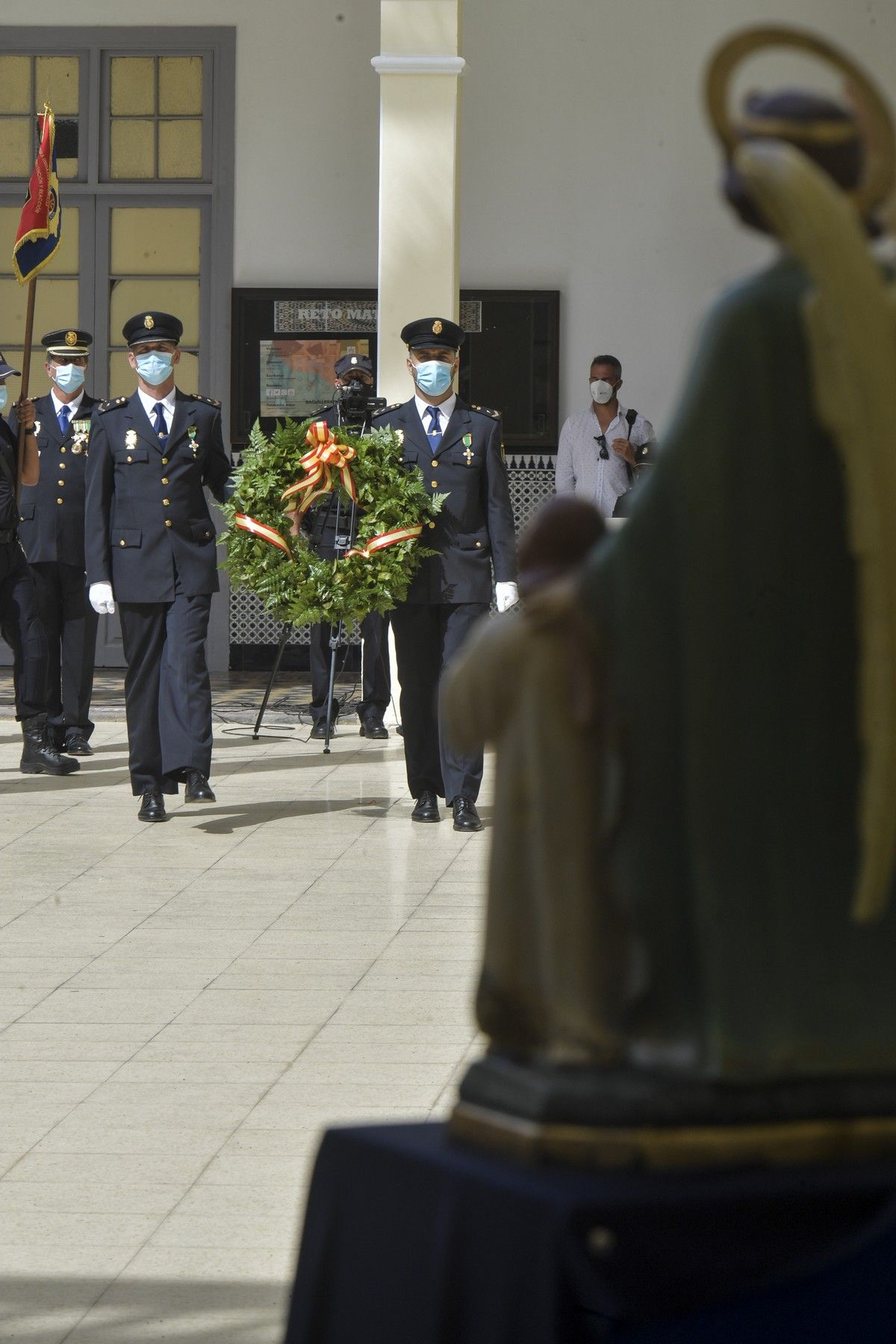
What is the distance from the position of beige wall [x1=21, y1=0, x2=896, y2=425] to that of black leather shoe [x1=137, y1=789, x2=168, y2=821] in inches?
236

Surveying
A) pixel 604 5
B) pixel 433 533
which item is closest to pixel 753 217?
pixel 433 533

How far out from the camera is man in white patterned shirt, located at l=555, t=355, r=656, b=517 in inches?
483

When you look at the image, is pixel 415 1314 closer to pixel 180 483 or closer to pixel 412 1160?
pixel 412 1160

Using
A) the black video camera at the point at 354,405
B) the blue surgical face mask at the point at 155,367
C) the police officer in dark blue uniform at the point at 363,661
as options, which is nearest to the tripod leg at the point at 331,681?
the police officer in dark blue uniform at the point at 363,661

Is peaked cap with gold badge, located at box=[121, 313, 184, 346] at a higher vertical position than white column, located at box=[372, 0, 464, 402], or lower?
lower

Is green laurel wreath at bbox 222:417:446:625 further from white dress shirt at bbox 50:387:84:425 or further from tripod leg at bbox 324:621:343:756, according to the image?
white dress shirt at bbox 50:387:84:425

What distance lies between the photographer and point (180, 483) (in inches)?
319

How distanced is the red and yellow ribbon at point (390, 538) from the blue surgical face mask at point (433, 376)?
578 mm

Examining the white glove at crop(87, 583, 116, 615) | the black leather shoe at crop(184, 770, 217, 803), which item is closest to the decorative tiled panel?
the black leather shoe at crop(184, 770, 217, 803)

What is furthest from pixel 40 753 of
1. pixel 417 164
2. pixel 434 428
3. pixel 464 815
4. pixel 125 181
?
pixel 125 181

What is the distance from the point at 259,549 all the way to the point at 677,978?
6468mm

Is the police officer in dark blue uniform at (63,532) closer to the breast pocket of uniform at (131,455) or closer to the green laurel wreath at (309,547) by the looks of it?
the green laurel wreath at (309,547)

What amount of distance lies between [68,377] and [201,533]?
2172mm

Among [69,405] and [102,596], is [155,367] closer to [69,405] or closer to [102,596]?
[102,596]
